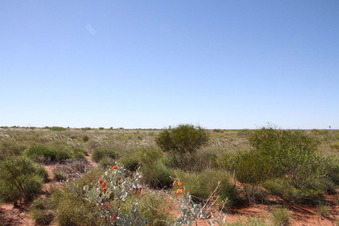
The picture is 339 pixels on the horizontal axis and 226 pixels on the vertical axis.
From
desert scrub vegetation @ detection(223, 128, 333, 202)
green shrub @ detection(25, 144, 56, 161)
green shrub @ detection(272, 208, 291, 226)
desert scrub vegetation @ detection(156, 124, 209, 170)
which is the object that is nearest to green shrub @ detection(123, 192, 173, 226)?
green shrub @ detection(272, 208, 291, 226)

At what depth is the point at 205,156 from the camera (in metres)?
9.97

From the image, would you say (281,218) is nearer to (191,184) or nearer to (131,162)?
(191,184)

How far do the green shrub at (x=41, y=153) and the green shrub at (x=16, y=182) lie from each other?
4.02 meters

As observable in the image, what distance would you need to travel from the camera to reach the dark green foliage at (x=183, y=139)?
9.98m

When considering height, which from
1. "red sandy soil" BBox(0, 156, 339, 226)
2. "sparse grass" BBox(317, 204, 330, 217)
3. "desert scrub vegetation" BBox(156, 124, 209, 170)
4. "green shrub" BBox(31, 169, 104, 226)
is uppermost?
"desert scrub vegetation" BBox(156, 124, 209, 170)

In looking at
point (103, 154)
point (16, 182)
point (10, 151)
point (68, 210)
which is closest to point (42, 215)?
point (68, 210)

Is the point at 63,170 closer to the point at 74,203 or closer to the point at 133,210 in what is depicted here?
the point at 74,203

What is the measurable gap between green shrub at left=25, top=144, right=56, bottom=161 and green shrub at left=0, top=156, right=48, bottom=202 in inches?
158

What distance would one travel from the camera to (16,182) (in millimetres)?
6285

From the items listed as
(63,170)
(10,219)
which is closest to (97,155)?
(63,170)

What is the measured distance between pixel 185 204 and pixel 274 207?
4.51m

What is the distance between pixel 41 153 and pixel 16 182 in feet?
16.9

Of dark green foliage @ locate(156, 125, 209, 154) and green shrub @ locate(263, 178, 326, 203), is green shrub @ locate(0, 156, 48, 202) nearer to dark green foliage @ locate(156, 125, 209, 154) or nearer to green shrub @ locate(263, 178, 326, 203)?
dark green foliage @ locate(156, 125, 209, 154)

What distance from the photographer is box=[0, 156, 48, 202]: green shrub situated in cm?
602
